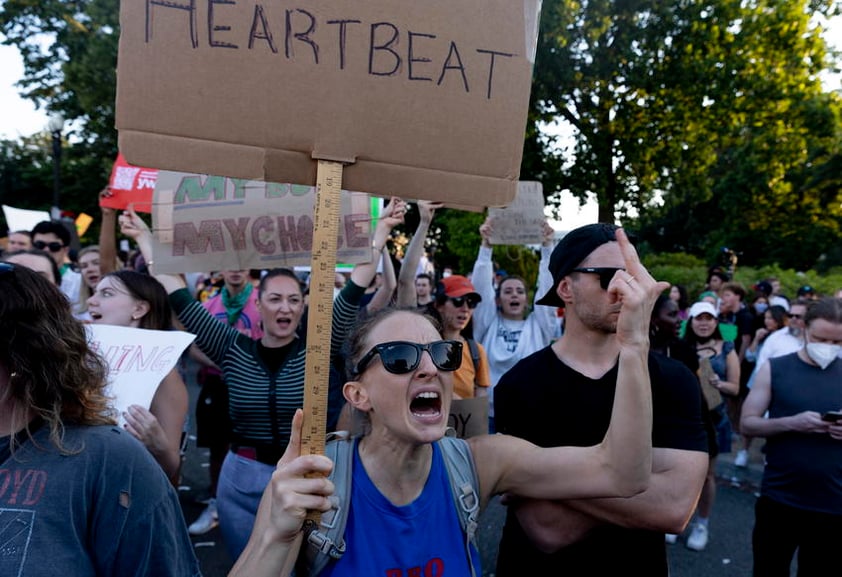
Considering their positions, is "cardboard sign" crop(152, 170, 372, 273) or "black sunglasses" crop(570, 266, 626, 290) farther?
"cardboard sign" crop(152, 170, 372, 273)

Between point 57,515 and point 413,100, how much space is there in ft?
4.16

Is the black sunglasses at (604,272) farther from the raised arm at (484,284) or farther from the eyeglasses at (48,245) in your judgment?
the eyeglasses at (48,245)

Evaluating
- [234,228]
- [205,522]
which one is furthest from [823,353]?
[205,522]

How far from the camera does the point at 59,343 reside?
165cm

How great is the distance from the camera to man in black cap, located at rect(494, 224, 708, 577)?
6.37 feet

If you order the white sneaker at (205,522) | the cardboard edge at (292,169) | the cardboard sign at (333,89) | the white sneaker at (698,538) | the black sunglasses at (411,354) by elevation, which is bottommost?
the white sneaker at (205,522)

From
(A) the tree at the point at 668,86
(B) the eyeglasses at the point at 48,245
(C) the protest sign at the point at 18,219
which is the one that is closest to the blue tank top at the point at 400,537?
(B) the eyeglasses at the point at 48,245

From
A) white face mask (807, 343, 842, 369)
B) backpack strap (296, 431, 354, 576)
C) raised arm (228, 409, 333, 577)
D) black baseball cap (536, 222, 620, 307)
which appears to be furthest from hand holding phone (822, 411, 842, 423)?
raised arm (228, 409, 333, 577)

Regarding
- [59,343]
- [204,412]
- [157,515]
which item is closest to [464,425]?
[157,515]

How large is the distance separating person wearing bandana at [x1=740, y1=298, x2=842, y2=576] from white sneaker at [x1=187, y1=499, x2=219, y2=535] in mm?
3651

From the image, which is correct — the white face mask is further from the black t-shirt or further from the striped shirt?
the striped shirt

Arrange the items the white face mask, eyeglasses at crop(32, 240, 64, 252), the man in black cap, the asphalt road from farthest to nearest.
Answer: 1. eyeglasses at crop(32, 240, 64, 252)
2. the asphalt road
3. the white face mask
4. the man in black cap

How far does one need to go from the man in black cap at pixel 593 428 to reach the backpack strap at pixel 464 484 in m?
0.26

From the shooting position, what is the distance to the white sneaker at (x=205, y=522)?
4867mm
